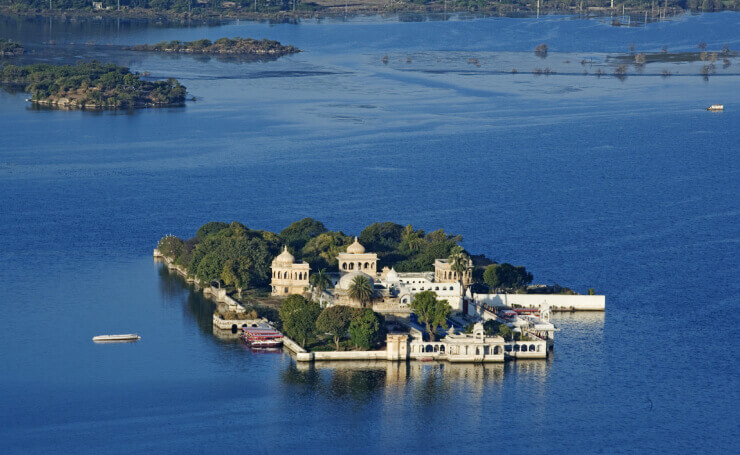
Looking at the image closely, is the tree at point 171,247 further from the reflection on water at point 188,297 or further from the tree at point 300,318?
the tree at point 300,318

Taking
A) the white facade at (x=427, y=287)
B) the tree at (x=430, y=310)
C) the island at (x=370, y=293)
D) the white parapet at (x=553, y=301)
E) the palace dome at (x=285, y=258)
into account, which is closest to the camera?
the island at (x=370, y=293)

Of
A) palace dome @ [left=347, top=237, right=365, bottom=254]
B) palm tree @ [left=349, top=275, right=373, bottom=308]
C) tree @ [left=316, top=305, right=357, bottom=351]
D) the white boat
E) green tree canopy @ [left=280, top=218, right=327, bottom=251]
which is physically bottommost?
the white boat

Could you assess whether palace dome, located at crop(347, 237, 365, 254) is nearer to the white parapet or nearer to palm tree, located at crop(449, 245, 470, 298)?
palm tree, located at crop(449, 245, 470, 298)

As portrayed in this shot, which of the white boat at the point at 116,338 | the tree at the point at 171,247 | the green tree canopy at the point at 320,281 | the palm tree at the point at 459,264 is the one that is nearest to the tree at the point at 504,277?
the palm tree at the point at 459,264

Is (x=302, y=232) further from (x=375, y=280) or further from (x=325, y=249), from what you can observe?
(x=375, y=280)

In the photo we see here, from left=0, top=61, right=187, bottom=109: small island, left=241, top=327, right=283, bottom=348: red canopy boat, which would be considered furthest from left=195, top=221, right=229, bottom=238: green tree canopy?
left=0, top=61, right=187, bottom=109: small island

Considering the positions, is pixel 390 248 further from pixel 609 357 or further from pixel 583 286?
pixel 609 357
